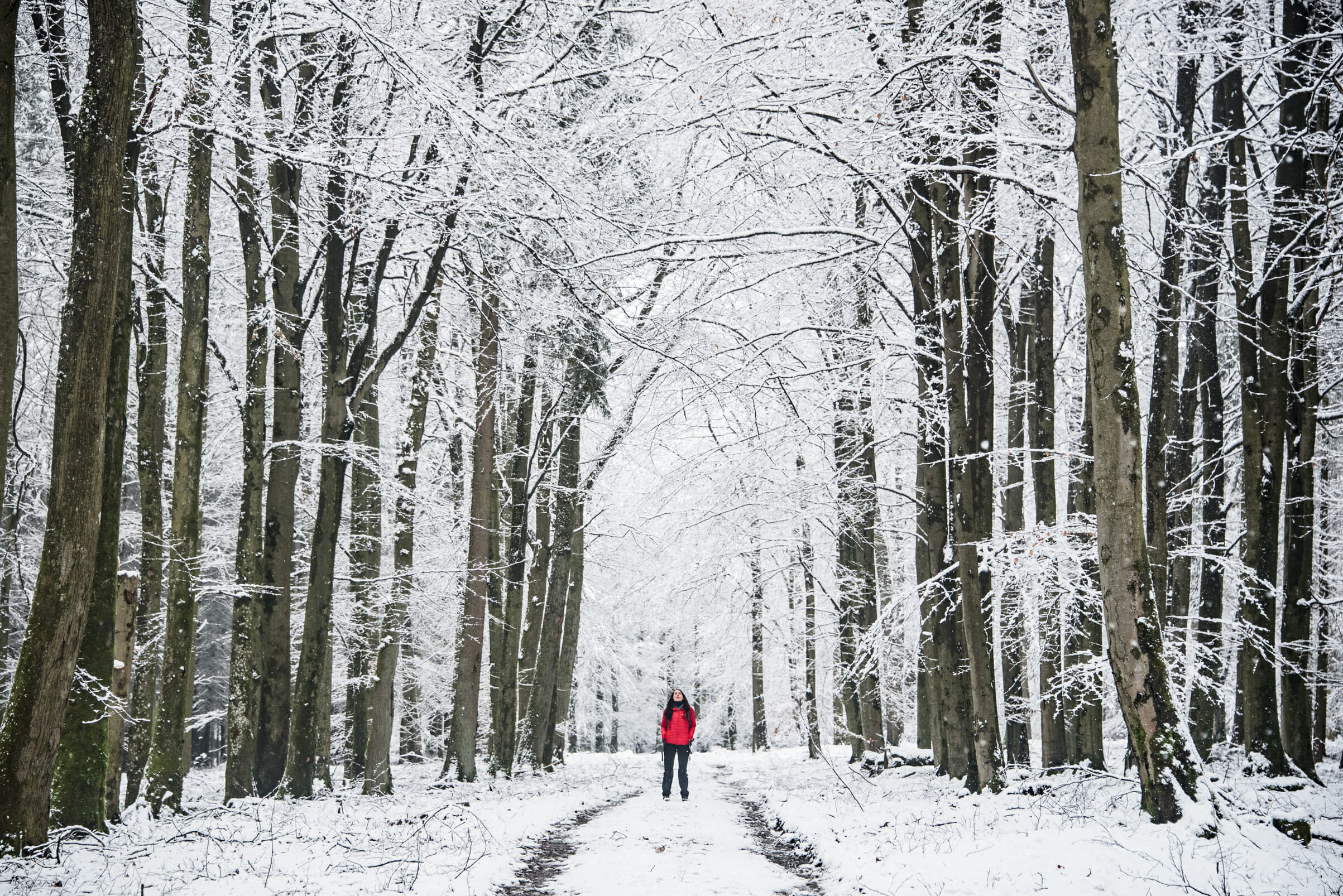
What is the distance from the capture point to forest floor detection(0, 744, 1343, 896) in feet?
16.6

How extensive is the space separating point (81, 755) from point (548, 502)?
13123 mm

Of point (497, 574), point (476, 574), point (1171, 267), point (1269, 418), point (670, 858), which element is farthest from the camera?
point (497, 574)

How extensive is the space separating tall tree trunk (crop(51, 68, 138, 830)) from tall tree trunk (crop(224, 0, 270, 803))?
3431 mm

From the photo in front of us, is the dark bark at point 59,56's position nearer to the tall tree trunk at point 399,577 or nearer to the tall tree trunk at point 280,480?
the tall tree trunk at point 280,480

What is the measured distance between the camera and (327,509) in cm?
1139

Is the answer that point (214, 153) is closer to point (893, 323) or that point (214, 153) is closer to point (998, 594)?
point (893, 323)

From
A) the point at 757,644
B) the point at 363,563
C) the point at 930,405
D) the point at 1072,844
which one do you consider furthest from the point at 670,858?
the point at 757,644

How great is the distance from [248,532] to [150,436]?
1949 millimetres

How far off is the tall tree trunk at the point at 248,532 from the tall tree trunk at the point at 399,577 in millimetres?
2471

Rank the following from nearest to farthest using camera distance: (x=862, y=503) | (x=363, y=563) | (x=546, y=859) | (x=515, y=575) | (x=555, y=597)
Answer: (x=546, y=859), (x=363, y=563), (x=862, y=503), (x=555, y=597), (x=515, y=575)

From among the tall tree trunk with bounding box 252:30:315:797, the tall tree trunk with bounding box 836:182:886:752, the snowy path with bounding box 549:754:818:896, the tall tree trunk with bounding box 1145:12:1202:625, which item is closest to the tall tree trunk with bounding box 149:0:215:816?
the tall tree trunk with bounding box 252:30:315:797

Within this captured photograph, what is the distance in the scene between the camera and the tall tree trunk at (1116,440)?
19.0ft

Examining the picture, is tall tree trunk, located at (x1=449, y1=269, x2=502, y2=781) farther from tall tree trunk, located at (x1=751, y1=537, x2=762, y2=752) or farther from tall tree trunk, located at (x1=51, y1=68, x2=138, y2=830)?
tall tree trunk, located at (x1=51, y1=68, x2=138, y2=830)

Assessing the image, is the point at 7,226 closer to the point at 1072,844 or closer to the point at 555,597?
the point at 1072,844
